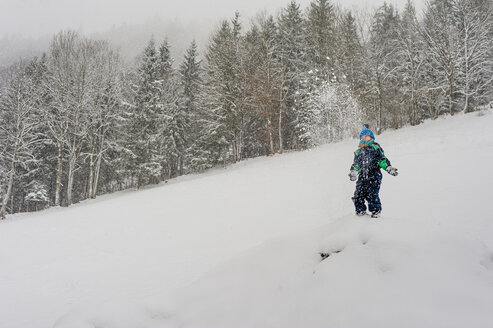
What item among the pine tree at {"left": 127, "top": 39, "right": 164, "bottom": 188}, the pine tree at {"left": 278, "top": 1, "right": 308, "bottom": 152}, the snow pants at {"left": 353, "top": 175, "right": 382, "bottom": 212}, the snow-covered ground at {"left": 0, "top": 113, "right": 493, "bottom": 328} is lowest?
the snow-covered ground at {"left": 0, "top": 113, "right": 493, "bottom": 328}

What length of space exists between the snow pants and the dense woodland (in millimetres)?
16903

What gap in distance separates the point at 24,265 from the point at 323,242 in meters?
8.01

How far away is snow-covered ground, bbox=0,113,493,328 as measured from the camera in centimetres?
223

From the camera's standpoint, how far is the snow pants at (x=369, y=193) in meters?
4.59

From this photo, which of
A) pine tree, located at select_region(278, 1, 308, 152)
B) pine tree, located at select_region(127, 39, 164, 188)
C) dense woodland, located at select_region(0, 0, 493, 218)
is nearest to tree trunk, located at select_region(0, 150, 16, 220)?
dense woodland, located at select_region(0, 0, 493, 218)

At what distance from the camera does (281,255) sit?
3.46 metres

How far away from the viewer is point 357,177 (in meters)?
5.13

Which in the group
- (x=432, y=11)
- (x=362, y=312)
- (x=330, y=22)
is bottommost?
(x=362, y=312)

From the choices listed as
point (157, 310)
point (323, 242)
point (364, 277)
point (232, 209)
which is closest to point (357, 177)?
point (323, 242)

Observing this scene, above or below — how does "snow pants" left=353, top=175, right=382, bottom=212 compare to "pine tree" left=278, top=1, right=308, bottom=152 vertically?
below

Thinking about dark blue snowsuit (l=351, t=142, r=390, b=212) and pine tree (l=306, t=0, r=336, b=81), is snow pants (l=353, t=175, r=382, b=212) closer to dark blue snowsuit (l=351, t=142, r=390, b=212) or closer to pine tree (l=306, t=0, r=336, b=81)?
dark blue snowsuit (l=351, t=142, r=390, b=212)

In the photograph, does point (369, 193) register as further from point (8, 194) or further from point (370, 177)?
point (8, 194)

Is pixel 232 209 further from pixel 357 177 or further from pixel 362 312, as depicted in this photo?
pixel 362 312

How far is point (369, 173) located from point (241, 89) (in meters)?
22.2
